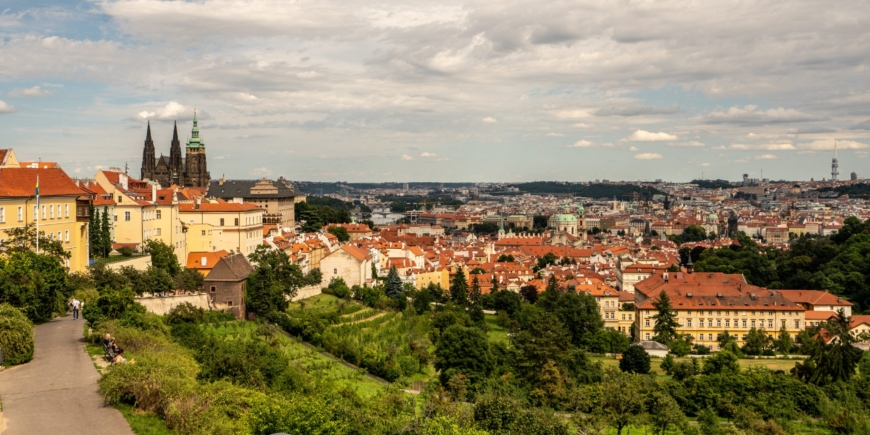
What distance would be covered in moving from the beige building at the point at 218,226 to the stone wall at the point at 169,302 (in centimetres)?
1268

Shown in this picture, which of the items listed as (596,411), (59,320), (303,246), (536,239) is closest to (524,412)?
(596,411)

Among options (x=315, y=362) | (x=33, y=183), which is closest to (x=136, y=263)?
(x=33, y=183)

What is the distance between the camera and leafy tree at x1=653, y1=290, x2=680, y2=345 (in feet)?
178

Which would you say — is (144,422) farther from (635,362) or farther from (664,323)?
(664,323)

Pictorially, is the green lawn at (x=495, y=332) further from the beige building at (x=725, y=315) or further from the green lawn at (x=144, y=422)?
the green lawn at (x=144, y=422)

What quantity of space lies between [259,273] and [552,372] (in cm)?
1393

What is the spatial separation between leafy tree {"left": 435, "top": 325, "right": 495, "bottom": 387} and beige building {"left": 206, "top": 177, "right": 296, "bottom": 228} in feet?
147

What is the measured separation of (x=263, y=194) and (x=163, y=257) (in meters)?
45.4

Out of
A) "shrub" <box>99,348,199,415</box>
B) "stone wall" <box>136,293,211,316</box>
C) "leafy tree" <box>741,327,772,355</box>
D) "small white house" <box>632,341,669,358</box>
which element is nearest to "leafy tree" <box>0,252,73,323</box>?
"stone wall" <box>136,293,211,316</box>

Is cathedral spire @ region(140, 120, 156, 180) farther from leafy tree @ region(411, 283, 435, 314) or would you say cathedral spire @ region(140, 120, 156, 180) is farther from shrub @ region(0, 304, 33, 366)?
shrub @ region(0, 304, 33, 366)

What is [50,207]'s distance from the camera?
28641 millimetres

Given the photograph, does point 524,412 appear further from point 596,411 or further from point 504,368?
point 504,368

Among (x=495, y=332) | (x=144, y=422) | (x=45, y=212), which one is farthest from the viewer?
(x=495, y=332)

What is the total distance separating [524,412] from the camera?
76.7 feet
